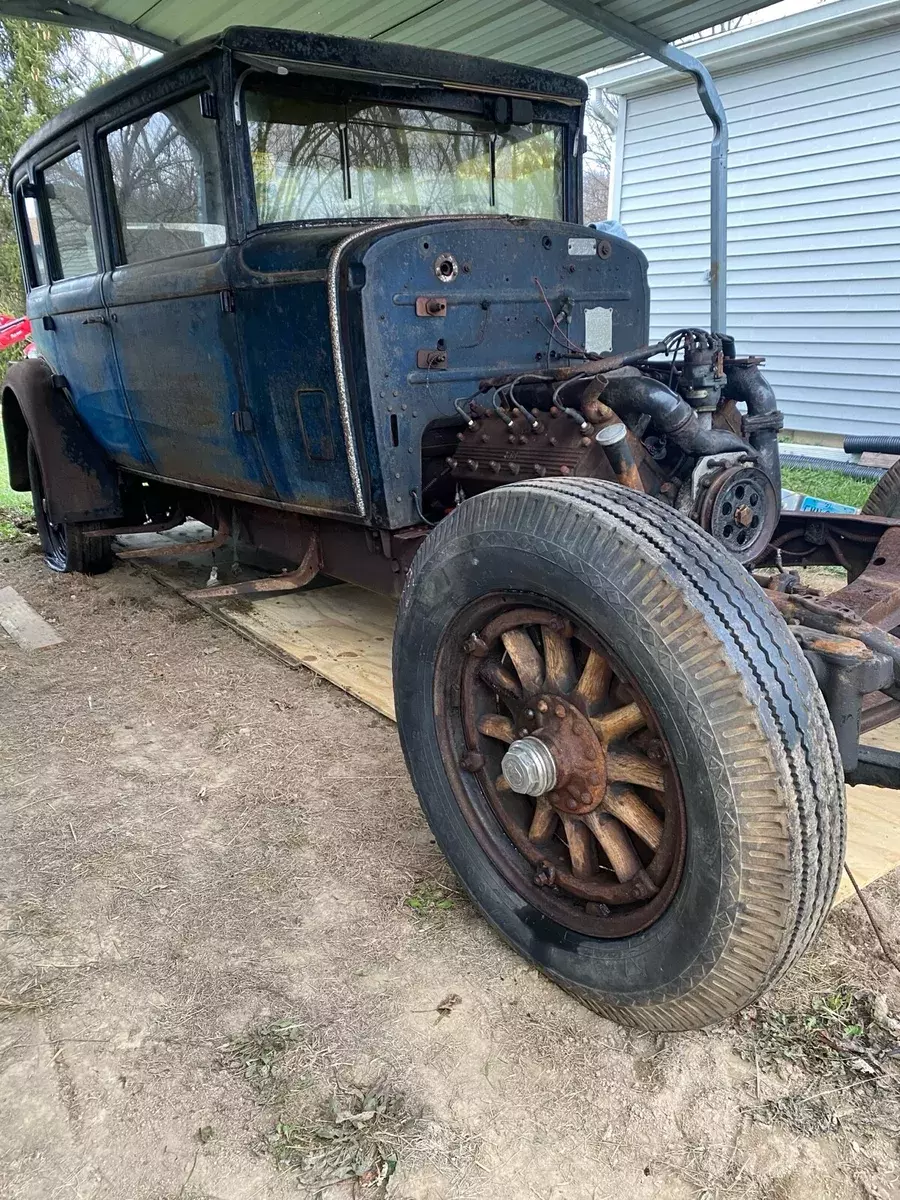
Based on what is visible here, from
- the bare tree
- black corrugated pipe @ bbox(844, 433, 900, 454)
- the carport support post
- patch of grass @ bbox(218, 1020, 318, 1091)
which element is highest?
the bare tree

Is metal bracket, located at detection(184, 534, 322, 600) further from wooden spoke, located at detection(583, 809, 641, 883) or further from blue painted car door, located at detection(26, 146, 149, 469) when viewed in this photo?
wooden spoke, located at detection(583, 809, 641, 883)

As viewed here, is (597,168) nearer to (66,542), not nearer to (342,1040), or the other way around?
(66,542)

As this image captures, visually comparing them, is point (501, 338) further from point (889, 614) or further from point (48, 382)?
point (48, 382)

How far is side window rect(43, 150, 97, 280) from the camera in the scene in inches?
173

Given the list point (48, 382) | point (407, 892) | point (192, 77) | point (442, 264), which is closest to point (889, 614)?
point (407, 892)

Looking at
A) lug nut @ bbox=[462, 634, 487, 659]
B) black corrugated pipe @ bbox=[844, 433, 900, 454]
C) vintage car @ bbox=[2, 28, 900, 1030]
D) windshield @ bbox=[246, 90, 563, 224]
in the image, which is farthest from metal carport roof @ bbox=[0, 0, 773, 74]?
lug nut @ bbox=[462, 634, 487, 659]

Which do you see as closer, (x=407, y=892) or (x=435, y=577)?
(x=435, y=577)

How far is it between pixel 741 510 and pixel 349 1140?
1962mm

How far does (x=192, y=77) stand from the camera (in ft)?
10.5

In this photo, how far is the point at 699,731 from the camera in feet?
5.23

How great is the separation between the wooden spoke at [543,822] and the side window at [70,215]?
3707 millimetres

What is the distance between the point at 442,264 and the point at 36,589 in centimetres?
358

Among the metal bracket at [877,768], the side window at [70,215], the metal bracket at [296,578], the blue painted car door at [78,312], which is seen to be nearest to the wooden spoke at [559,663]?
the metal bracket at [877,768]

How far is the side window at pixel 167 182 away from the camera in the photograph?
333 cm
